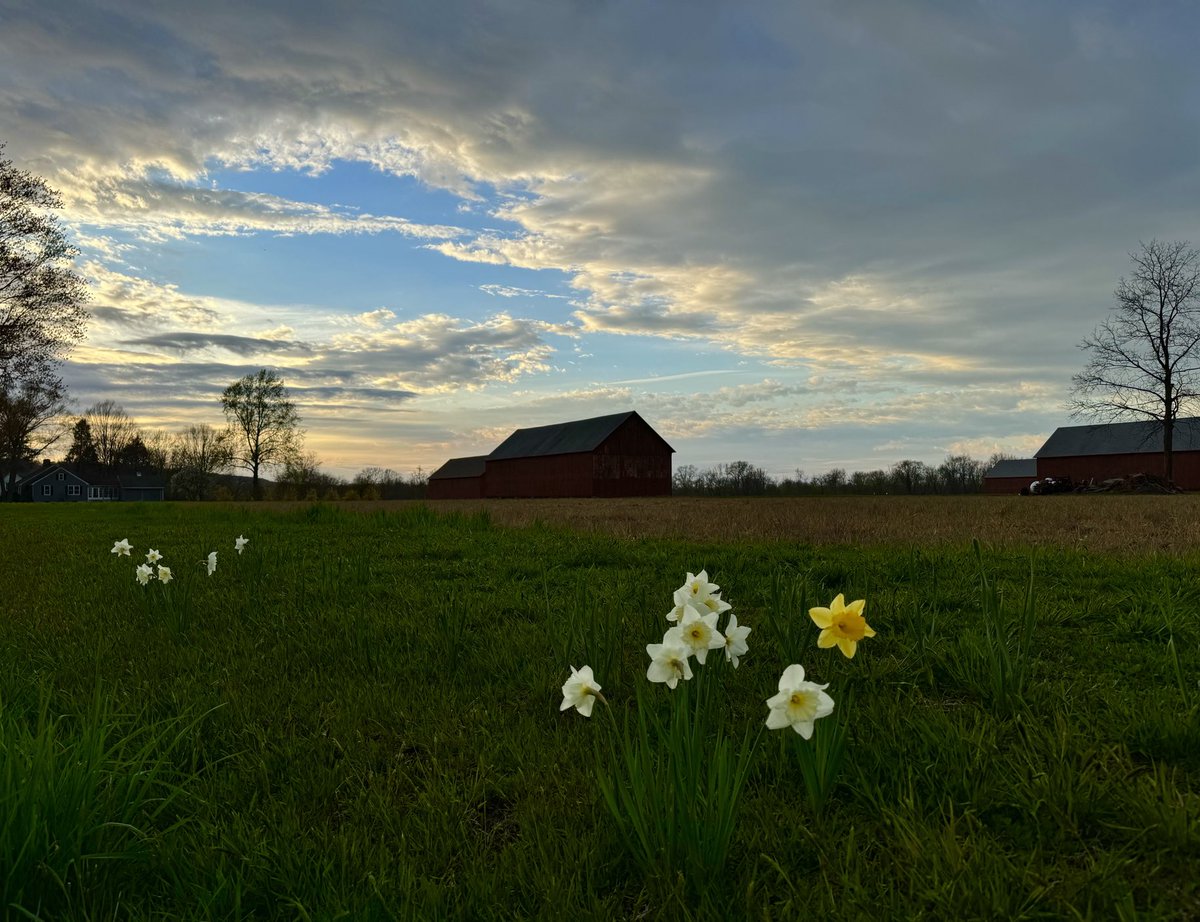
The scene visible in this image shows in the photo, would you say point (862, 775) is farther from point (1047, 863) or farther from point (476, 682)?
point (476, 682)

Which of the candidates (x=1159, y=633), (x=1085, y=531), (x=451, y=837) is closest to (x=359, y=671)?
(x=451, y=837)

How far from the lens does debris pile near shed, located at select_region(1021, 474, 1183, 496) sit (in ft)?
124

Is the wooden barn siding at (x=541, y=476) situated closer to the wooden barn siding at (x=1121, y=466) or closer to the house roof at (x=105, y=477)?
the wooden barn siding at (x=1121, y=466)

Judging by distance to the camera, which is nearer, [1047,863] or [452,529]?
[1047,863]

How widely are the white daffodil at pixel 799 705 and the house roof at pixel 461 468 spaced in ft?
228

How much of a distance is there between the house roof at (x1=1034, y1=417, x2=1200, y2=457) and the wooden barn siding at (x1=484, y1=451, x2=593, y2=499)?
41.4 meters

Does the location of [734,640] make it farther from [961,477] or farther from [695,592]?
[961,477]

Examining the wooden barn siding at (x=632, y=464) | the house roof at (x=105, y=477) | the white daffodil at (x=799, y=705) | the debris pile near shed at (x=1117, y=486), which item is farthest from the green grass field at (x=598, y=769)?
the house roof at (x=105, y=477)

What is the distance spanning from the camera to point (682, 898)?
183 centimetres

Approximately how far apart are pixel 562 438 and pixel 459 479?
1925cm

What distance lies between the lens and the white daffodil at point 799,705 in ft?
6.15

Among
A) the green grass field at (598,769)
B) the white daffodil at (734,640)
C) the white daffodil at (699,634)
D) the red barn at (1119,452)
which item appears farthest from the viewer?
the red barn at (1119,452)

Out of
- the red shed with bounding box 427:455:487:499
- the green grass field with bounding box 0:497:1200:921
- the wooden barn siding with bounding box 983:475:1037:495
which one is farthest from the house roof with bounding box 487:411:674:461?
the green grass field with bounding box 0:497:1200:921

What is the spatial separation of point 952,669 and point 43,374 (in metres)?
38.2
